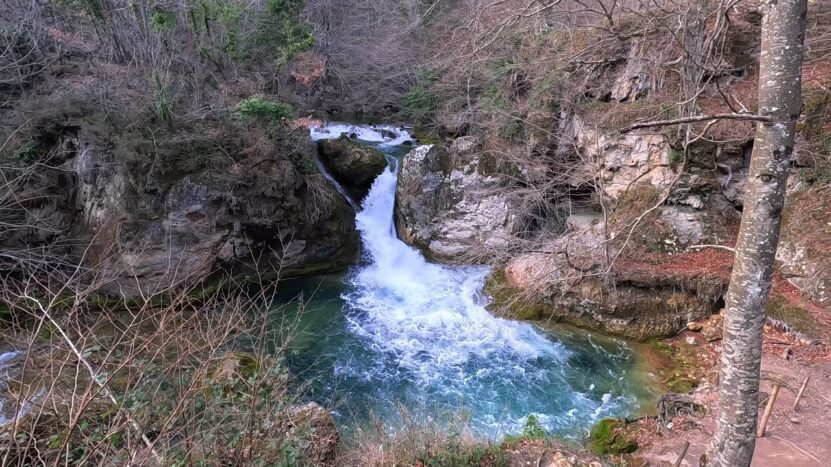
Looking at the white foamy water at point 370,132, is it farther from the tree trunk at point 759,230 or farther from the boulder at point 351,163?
the tree trunk at point 759,230

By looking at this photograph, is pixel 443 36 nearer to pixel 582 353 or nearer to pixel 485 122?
pixel 485 122

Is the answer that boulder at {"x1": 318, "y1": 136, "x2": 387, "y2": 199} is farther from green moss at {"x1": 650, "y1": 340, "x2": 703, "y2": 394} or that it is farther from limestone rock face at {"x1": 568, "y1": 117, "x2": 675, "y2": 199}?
green moss at {"x1": 650, "y1": 340, "x2": 703, "y2": 394}

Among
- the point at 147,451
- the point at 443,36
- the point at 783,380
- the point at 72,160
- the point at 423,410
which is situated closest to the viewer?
the point at 147,451

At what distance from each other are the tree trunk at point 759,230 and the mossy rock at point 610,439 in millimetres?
3186

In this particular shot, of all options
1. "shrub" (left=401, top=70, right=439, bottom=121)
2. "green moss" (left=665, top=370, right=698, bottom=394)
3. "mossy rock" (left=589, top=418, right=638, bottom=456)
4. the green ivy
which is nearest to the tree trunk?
"mossy rock" (left=589, top=418, right=638, bottom=456)

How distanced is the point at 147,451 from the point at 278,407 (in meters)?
1.86

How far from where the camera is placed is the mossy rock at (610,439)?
588cm

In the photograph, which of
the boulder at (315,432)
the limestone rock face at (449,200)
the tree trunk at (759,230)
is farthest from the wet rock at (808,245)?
the boulder at (315,432)

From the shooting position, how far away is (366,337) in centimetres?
893

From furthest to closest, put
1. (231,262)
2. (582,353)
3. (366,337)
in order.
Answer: (231,262) < (366,337) < (582,353)

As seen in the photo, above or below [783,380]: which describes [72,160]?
above

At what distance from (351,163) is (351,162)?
30 mm

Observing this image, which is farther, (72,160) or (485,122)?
(485,122)

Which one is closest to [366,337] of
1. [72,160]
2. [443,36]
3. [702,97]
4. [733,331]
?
[733,331]
